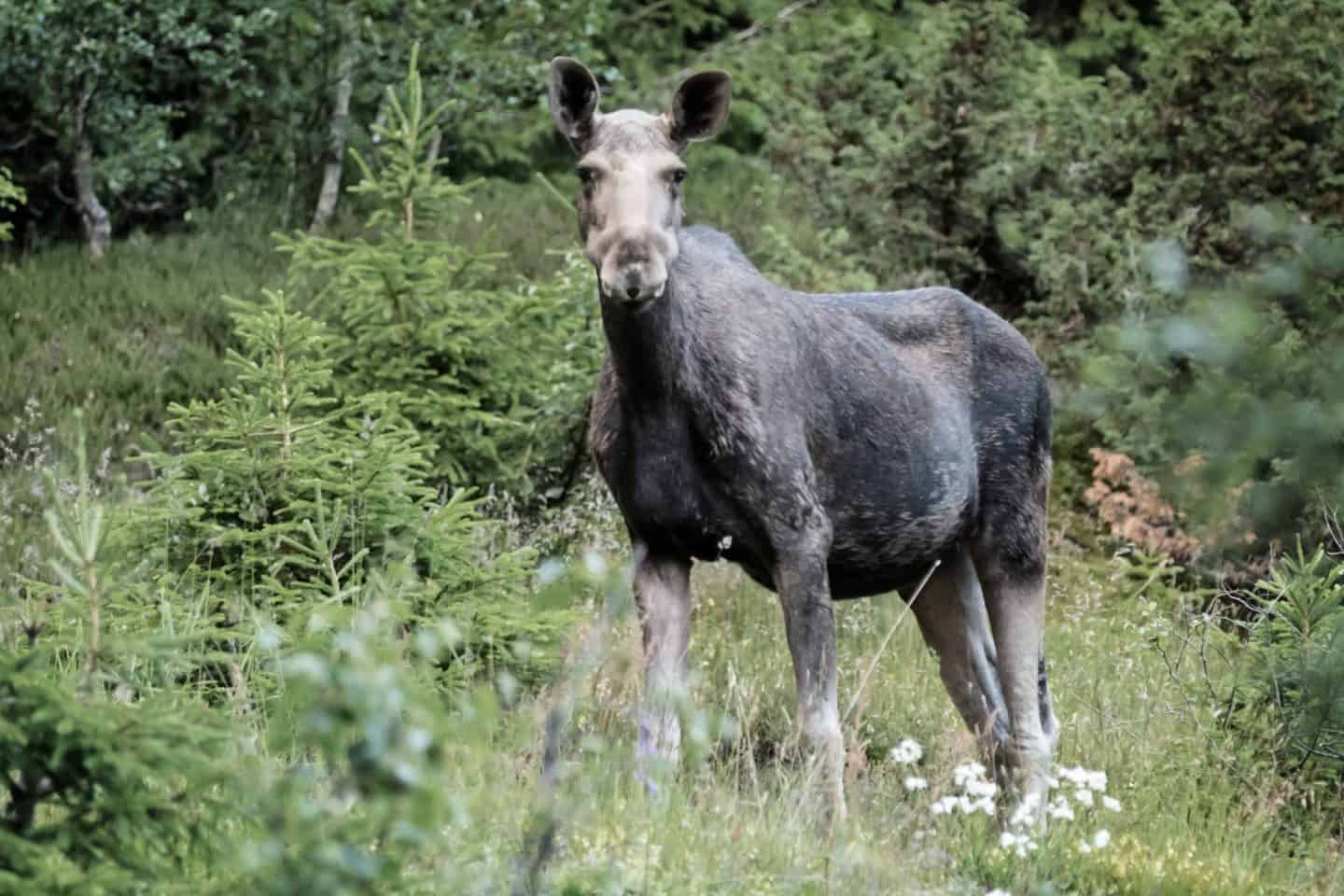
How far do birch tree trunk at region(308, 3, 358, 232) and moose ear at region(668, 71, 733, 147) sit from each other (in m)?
9.26

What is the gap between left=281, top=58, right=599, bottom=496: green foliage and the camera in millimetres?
9117

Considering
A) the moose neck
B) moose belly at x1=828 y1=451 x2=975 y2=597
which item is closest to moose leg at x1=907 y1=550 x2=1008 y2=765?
moose belly at x1=828 y1=451 x2=975 y2=597

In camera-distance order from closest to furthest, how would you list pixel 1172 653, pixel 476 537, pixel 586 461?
pixel 476 537, pixel 1172 653, pixel 586 461

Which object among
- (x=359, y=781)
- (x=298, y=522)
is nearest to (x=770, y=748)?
(x=298, y=522)

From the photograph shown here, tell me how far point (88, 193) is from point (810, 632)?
412 inches

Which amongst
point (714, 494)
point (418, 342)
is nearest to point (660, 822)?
point (714, 494)

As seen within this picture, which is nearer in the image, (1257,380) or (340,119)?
(1257,380)

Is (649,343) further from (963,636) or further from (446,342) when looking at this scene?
(446,342)

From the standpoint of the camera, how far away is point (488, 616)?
6641 mm

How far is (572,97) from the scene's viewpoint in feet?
20.1

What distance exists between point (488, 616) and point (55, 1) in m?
8.98

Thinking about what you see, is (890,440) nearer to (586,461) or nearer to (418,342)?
(418,342)

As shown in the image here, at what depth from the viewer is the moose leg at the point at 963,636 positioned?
7.63 meters

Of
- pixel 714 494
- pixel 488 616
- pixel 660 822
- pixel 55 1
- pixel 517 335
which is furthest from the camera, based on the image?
pixel 55 1
